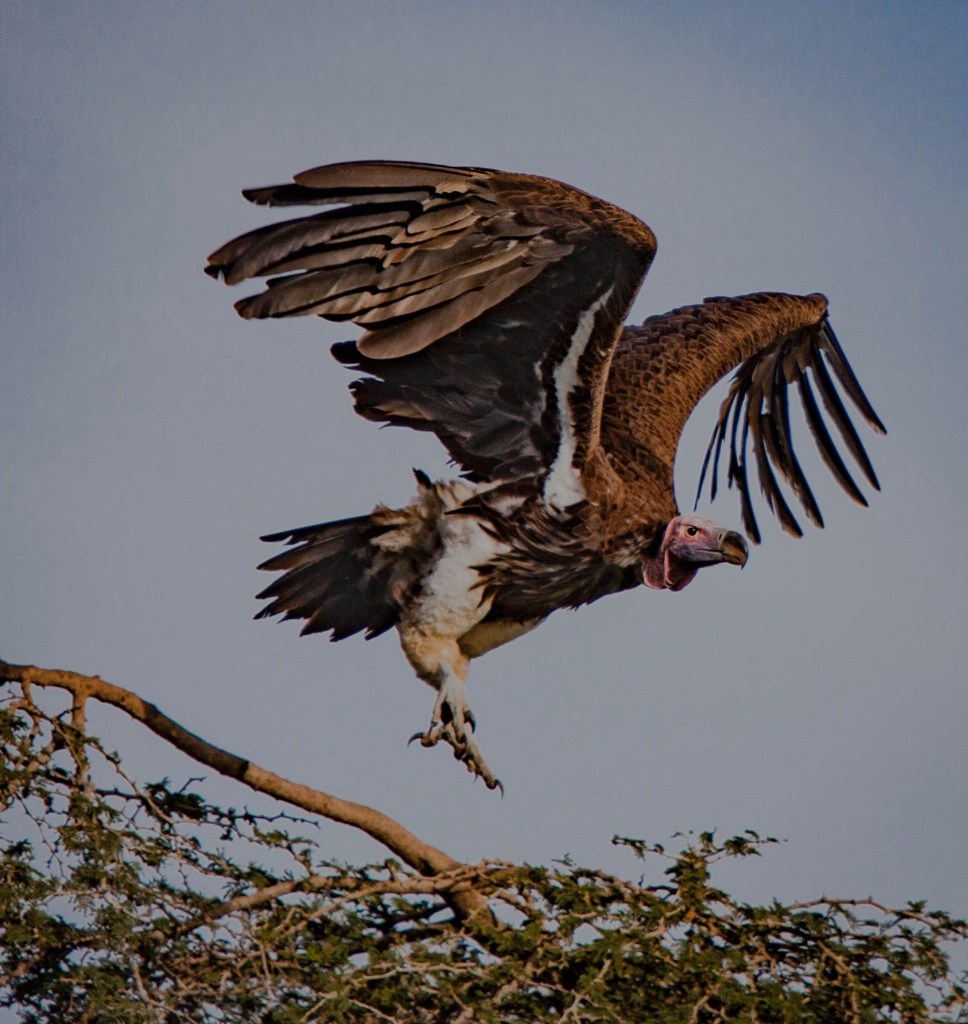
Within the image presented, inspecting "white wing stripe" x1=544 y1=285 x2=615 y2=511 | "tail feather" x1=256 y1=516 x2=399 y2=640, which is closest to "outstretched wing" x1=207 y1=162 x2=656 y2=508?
"white wing stripe" x1=544 y1=285 x2=615 y2=511

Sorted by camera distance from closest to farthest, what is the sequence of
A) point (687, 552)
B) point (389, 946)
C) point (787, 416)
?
point (389, 946), point (687, 552), point (787, 416)

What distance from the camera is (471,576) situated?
5840 mm

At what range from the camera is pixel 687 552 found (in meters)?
6.27

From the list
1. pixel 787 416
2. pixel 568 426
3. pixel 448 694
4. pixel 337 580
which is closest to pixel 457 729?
pixel 448 694

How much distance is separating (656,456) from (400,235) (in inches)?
89.0

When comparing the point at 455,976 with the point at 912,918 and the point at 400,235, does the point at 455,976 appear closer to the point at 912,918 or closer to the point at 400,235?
the point at 912,918

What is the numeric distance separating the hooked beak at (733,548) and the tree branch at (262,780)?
2425mm

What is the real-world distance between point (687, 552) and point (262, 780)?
2.57 meters

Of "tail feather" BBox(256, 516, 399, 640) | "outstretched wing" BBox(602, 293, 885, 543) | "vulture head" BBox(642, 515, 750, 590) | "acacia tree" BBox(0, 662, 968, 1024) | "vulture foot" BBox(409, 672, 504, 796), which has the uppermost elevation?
"outstretched wing" BBox(602, 293, 885, 543)

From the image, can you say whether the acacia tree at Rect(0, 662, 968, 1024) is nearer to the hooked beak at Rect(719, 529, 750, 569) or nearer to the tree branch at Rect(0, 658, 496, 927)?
the tree branch at Rect(0, 658, 496, 927)

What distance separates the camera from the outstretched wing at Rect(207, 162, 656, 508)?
4.75 metres

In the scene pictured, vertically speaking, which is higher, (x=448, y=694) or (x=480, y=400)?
(x=480, y=400)

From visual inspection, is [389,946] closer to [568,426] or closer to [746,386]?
[568,426]

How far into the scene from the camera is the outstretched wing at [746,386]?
7027mm
